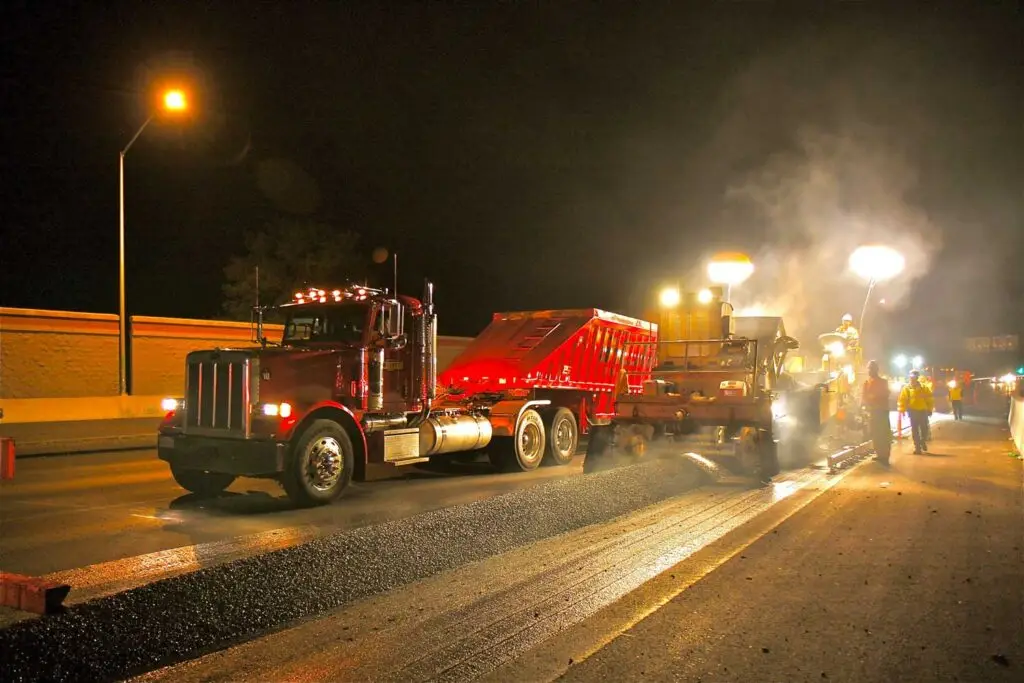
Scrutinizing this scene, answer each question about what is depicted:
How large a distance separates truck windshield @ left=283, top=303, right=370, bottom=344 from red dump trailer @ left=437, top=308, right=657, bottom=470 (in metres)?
2.80

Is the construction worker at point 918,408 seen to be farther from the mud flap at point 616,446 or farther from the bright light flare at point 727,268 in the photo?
the bright light flare at point 727,268

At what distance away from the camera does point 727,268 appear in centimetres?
2461

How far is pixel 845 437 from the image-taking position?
20109mm

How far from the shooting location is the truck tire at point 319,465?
9422 millimetres

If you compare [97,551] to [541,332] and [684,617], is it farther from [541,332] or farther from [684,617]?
[541,332]

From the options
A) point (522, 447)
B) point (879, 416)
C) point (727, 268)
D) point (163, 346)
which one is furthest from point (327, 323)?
point (727, 268)

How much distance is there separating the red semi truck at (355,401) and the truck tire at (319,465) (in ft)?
0.04

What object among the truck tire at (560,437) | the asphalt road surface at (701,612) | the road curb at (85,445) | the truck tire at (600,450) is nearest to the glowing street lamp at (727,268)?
the truck tire at (560,437)

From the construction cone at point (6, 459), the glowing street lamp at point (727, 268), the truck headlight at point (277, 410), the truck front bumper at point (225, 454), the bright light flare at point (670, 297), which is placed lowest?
the truck front bumper at point (225, 454)

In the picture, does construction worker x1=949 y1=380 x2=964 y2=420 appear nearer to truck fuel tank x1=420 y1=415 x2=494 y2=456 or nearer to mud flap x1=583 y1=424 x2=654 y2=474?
mud flap x1=583 y1=424 x2=654 y2=474

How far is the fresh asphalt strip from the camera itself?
447cm

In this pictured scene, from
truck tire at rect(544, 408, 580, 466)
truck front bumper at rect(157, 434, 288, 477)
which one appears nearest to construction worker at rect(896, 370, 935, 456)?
truck tire at rect(544, 408, 580, 466)

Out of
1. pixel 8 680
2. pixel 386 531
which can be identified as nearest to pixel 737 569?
pixel 386 531

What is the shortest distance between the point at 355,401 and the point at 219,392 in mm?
1622
